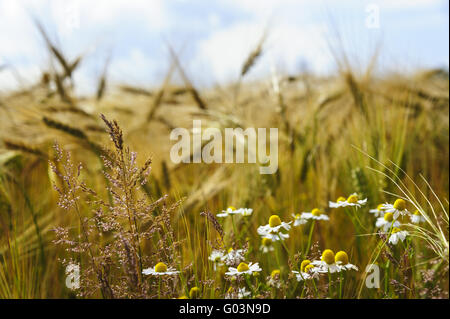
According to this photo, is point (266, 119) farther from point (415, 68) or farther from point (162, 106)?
point (415, 68)

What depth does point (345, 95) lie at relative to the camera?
1.79 meters

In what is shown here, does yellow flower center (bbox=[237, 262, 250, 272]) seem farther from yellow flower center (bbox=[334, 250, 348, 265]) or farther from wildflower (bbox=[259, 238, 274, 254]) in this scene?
wildflower (bbox=[259, 238, 274, 254])

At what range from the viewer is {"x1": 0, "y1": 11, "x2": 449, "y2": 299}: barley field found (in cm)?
65

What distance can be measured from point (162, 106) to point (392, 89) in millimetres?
942

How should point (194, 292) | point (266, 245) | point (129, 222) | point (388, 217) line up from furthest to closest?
point (266, 245)
point (388, 217)
point (194, 292)
point (129, 222)

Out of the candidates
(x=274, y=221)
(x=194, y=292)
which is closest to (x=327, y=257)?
(x=274, y=221)

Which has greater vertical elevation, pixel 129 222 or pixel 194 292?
pixel 129 222

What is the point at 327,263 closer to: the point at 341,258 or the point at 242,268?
the point at 341,258

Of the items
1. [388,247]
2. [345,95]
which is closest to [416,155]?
[345,95]

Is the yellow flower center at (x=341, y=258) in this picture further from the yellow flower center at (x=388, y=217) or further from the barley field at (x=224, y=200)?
the yellow flower center at (x=388, y=217)

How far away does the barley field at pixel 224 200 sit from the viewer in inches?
25.5

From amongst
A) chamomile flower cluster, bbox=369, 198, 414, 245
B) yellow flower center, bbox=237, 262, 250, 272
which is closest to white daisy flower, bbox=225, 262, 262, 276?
yellow flower center, bbox=237, 262, 250, 272

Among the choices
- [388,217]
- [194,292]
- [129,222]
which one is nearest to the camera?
[129,222]

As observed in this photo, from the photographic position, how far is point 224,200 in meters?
0.96
